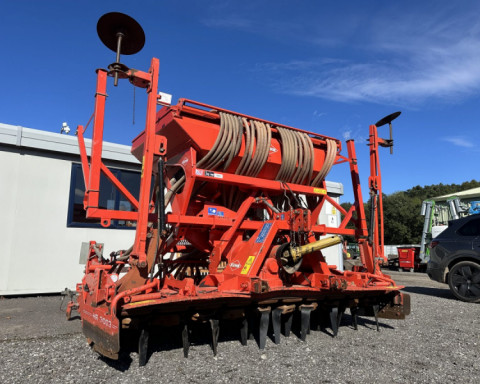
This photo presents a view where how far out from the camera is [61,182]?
7477 mm

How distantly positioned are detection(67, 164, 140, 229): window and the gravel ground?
2.93 metres

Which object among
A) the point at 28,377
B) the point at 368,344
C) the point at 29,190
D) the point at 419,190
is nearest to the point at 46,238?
the point at 29,190

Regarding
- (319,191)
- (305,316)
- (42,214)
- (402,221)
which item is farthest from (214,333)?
(402,221)

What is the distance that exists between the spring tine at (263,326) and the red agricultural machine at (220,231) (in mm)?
11

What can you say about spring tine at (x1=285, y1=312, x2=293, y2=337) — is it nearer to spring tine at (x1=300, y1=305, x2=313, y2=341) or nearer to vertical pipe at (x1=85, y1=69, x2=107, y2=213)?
spring tine at (x1=300, y1=305, x2=313, y2=341)

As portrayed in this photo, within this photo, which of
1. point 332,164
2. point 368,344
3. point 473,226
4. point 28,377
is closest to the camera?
point 28,377

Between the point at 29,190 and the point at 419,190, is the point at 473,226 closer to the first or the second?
the point at 29,190

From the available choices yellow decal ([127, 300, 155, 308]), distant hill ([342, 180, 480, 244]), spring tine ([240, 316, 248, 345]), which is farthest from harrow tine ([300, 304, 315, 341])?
distant hill ([342, 180, 480, 244])

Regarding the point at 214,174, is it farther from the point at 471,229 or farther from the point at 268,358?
the point at 471,229

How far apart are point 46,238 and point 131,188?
Result: 2069 mm

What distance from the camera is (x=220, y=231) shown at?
4648 mm

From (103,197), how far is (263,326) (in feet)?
18.1

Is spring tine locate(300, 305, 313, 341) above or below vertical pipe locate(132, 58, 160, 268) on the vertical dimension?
below

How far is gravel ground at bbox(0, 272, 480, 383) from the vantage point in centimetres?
300
